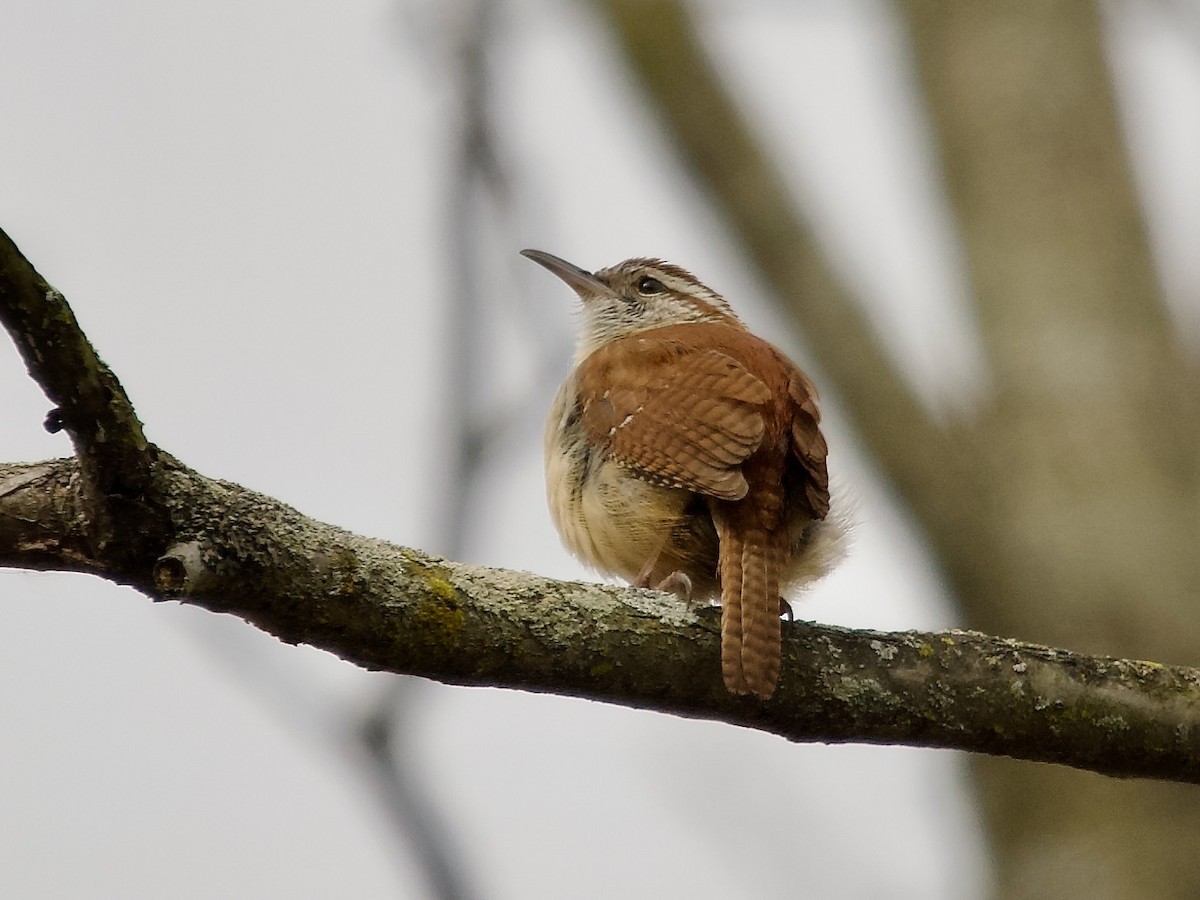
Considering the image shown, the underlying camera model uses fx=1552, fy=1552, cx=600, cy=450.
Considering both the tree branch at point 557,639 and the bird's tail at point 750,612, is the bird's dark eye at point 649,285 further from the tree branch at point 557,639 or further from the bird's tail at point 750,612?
the tree branch at point 557,639

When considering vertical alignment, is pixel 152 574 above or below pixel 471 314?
below

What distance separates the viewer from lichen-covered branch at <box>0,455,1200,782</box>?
8.29 feet

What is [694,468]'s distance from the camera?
3.99 m

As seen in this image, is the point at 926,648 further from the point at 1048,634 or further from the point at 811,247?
the point at 811,247

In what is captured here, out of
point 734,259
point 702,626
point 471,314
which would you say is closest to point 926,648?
point 702,626

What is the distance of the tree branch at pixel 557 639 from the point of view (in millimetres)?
2500

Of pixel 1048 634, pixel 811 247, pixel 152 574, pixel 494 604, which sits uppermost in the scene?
pixel 811 247

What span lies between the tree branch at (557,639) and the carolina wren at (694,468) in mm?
320

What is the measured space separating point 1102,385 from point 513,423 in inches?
126

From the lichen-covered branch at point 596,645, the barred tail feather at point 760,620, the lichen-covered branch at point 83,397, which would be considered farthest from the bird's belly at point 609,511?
the lichen-covered branch at point 83,397

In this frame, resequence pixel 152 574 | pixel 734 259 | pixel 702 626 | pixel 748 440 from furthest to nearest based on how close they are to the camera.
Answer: pixel 734 259 → pixel 748 440 → pixel 702 626 → pixel 152 574

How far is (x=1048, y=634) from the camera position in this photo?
5.66 meters

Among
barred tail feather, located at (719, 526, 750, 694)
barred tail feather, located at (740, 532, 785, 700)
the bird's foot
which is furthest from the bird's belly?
barred tail feather, located at (719, 526, 750, 694)

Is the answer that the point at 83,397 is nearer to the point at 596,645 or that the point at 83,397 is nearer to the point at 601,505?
the point at 596,645
